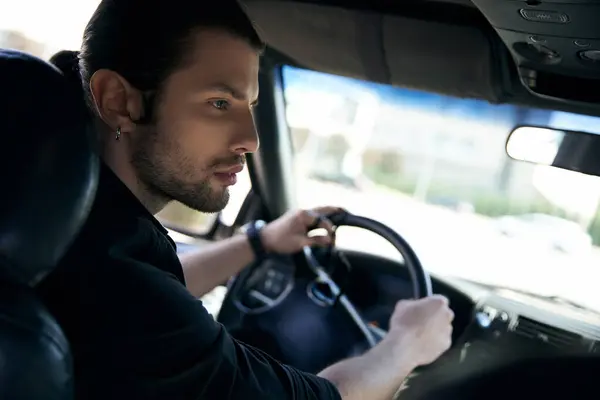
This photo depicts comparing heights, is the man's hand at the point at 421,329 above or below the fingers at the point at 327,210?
below

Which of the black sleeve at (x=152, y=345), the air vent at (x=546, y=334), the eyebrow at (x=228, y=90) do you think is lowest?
the air vent at (x=546, y=334)

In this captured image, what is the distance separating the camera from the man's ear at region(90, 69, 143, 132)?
145 centimetres

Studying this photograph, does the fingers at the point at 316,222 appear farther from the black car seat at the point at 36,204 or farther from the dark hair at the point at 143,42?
the black car seat at the point at 36,204

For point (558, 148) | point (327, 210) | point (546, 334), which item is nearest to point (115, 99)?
point (327, 210)

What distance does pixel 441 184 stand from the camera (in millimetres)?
2443

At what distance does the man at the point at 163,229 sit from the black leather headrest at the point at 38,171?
14 centimetres

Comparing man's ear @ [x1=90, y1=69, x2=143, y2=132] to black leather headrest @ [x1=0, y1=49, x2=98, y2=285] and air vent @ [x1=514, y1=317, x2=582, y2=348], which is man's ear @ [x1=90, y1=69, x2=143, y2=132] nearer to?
black leather headrest @ [x1=0, y1=49, x2=98, y2=285]

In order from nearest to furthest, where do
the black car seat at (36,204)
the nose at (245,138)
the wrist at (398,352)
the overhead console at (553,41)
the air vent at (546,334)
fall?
the black car seat at (36,204), the overhead console at (553,41), the nose at (245,138), the wrist at (398,352), the air vent at (546,334)

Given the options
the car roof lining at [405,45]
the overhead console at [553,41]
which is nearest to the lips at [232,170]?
the overhead console at [553,41]

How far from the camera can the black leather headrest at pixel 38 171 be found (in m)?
0.99

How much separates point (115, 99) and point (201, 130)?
7.0 inches

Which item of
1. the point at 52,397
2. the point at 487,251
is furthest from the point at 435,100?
the point at 52,397

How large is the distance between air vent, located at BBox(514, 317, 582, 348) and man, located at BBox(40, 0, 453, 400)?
0.34 meters

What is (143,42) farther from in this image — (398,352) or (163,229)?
(398,352)
